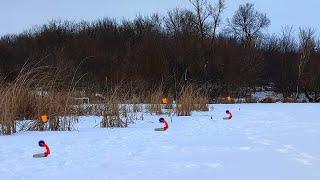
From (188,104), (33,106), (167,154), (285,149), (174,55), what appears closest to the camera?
(167,154)

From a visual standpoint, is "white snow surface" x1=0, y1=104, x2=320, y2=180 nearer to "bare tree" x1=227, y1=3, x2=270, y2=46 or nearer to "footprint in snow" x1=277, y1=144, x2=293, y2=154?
"footprint in snow" x1=277, y1=144, x2=293, y2=154

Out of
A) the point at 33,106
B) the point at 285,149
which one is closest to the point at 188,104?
the point at 33,106

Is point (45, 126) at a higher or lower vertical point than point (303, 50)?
lower

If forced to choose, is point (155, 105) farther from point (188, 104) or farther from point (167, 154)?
point (167, 154)

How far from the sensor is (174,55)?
23469 millimetres

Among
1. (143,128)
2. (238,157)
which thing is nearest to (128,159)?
(238,157)

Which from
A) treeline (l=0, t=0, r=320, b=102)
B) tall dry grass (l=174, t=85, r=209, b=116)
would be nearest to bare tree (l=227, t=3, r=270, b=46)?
treeline (l=0, t=0, r=320, b=102)

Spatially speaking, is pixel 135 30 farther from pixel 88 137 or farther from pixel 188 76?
pixel 88 137

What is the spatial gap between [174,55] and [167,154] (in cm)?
A: 1851

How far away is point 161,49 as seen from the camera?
77.5 ft

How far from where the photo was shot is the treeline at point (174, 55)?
22.3m

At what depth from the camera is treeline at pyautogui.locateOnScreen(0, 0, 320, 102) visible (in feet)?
73.3

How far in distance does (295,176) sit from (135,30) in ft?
100

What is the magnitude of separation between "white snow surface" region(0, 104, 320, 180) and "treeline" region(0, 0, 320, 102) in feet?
35.8
